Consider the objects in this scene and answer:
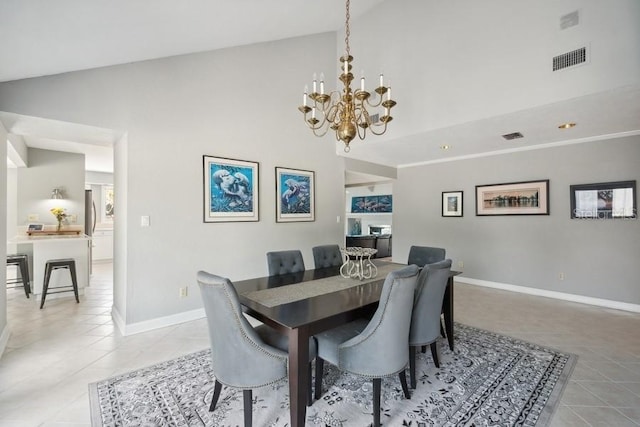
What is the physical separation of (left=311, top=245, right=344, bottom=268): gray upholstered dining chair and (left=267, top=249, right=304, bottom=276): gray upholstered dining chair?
9.6 inches

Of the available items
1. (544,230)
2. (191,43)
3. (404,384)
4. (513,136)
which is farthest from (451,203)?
(191,43)

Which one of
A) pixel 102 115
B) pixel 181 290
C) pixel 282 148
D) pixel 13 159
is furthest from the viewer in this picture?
pixel 13 159

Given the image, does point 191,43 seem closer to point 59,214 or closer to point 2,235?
point 2,235

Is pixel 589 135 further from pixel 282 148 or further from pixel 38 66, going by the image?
pixel 38 66

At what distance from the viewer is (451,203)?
18.5 ft

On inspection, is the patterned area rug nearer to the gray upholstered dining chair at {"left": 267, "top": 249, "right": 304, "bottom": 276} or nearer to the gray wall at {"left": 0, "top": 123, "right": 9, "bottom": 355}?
the gray upholstered dining chair at {"left": 267, "top": 249, "right": 304, "bottom": 276}

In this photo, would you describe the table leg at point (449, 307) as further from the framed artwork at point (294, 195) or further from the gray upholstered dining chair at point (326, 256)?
the framed artwork at point (294, 195)

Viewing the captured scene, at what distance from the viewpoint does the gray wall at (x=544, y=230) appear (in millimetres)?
3949

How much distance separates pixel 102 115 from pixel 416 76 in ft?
12.2

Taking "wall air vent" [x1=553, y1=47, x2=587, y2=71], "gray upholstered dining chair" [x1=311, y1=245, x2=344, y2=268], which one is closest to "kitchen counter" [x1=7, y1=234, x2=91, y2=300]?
"gray upholstered dining chair" [x1=311, y1=245, x2=344, y2=268]

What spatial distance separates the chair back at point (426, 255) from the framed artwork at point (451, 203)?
105 inches

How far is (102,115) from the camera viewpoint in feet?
9.61

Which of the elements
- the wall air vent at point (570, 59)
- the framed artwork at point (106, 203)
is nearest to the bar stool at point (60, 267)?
the framed artwork at point (106, 203)

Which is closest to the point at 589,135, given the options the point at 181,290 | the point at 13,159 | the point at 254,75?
the point at 254,75
